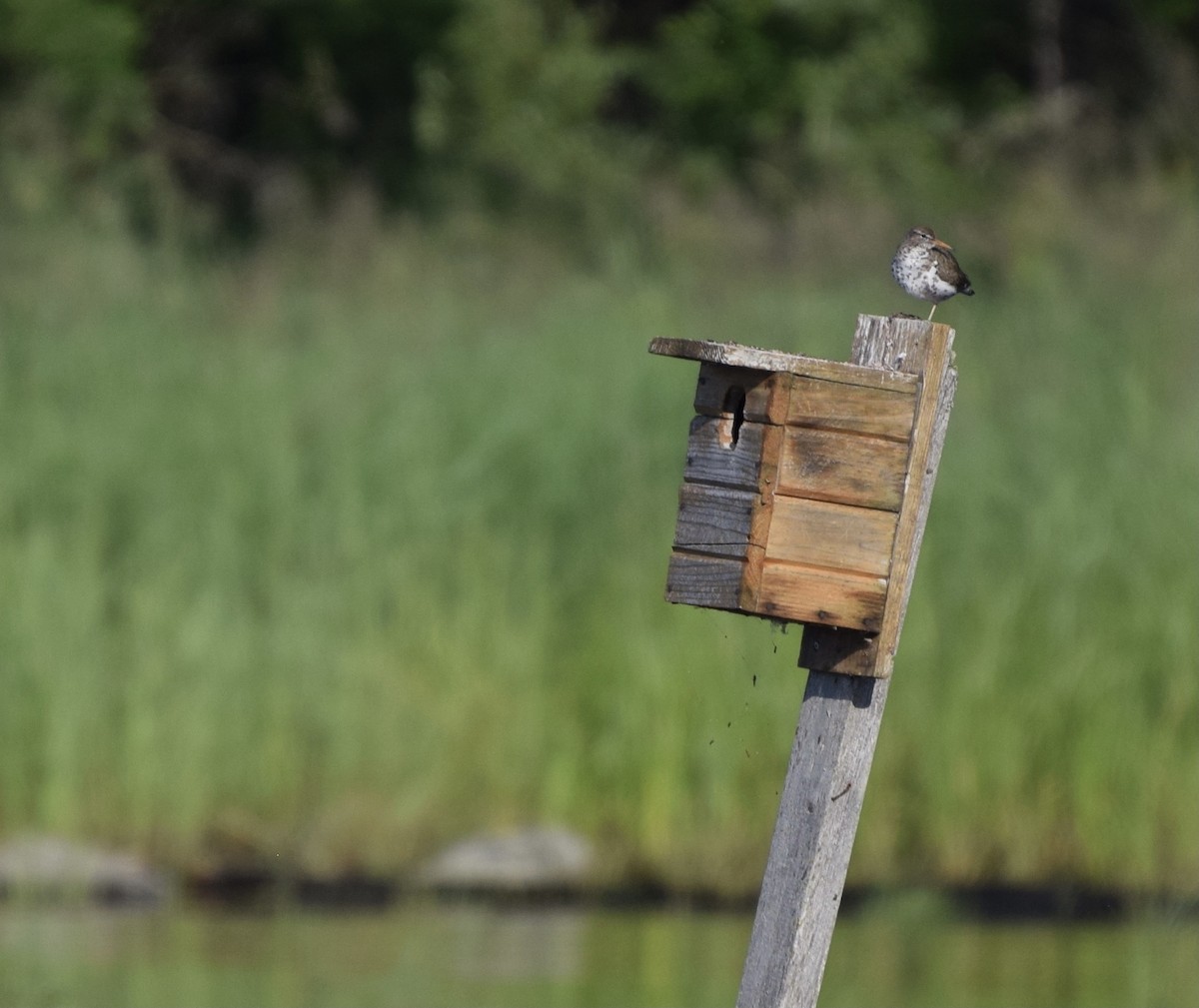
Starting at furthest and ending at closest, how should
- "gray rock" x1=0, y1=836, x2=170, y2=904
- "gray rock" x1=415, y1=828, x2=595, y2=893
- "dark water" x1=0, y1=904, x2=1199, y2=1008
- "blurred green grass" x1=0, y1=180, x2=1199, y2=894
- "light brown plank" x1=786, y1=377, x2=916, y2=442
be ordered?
"gray rock" x1=415, y1=828, x2=595, y2=893 < "blurred green grass" x1=0, y1=180, x2=1199, y2=894 < "gray rock" x1=0, y1=836, x2=170, y2=904 < "dark water" x1=0, y1=904, x2=1199, y2=1008 < "light brown plank" x1=786, y1=377, x2=916, y2=442

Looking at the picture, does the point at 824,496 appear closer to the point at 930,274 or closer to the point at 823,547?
the point at 823,547

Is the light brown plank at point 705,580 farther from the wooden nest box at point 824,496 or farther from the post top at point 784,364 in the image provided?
the post top at point 784,364

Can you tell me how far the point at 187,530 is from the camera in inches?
308

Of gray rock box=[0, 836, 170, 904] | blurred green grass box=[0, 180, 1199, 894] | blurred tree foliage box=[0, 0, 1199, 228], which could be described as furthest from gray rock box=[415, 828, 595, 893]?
blurred tree foliage box=[0, 0, 1199, 228]

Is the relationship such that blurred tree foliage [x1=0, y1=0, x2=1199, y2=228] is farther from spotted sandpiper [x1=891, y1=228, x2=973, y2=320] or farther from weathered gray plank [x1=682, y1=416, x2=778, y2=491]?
Result: weathered gray plank [x1=682, y1=416, x2=778, y2=491]

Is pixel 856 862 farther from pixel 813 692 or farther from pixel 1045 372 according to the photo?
pixel 813 692

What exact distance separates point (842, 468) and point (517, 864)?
4.05 meters

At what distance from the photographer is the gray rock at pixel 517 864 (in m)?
7.15

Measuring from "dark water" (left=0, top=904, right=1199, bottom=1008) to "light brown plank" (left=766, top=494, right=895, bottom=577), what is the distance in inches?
113

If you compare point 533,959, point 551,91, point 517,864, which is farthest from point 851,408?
point 551,91

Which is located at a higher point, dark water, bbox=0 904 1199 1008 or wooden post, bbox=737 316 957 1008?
wooden post, bbox=737 316 957 1008

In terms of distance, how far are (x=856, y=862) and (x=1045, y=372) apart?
→ 2.55 metres

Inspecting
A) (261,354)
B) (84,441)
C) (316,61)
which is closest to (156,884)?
(84,441)

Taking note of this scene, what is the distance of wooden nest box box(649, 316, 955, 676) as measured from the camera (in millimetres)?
3338
